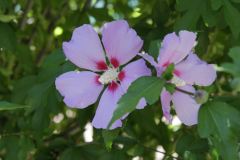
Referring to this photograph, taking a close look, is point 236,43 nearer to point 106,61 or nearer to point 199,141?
point 199,141

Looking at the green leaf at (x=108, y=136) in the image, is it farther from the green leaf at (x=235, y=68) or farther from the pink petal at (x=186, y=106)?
the green leaf at (x=235, y=68)

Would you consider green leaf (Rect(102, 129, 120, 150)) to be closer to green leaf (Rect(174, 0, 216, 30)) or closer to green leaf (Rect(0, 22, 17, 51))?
green leaf (Rect(174, 0, 216, 30))

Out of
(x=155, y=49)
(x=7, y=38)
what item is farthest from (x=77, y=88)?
(x=7, y=38)

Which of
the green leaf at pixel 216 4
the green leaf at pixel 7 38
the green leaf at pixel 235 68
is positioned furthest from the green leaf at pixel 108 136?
the green leaf at pixel 7 38

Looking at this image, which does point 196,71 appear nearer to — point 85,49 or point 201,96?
point 201,96

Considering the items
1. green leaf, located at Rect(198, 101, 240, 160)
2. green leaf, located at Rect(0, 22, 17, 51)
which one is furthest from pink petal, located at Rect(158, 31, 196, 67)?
green leaf, located at Rect(0, 22, 17, 51)

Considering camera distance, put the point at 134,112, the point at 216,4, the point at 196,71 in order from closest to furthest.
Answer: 1. the point at 196,71
2. the point at 216,4
3. the point at 134,112

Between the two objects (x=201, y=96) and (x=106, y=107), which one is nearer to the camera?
(x=201, y=96)
